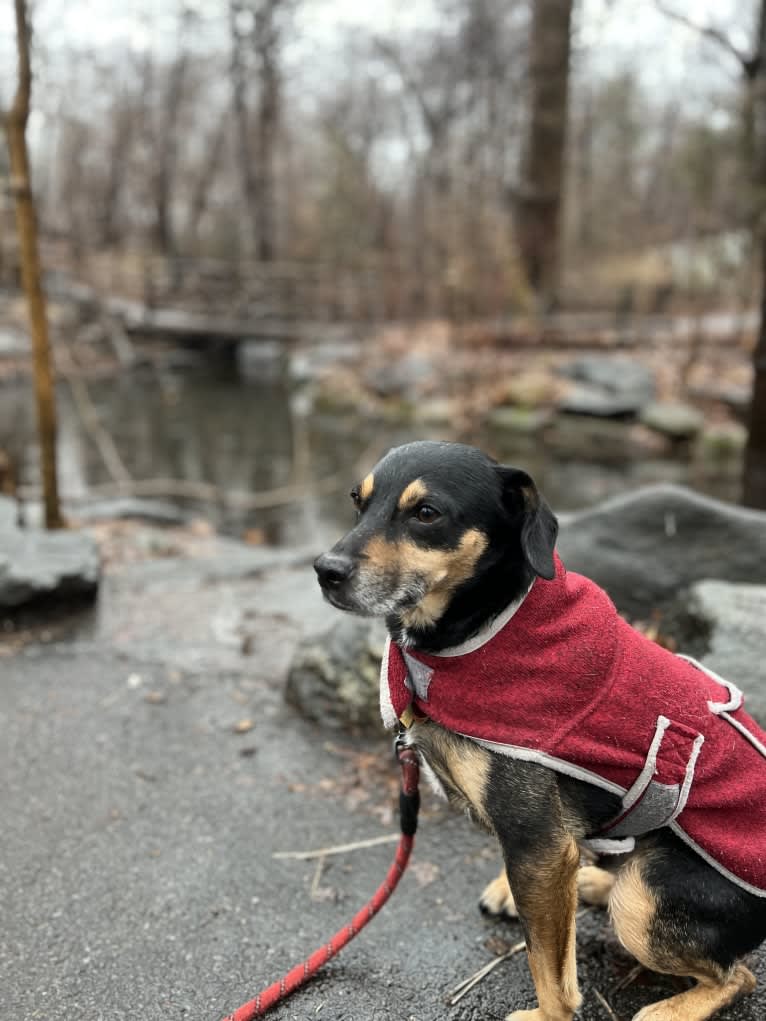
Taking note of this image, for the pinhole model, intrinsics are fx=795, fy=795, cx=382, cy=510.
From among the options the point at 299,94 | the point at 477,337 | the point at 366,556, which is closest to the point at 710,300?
the point at 477,337

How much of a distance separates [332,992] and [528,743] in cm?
139

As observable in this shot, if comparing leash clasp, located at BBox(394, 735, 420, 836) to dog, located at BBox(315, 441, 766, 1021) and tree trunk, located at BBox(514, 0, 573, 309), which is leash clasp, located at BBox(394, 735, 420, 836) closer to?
dog, located at BBox(315, 441, 766, 1021)

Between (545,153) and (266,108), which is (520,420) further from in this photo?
(266,108)

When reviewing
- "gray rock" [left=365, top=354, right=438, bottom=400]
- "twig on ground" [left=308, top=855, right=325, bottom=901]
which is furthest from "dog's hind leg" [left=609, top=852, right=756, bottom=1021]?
"gray rock" [left=365, top=354, right=438, bottom=400]

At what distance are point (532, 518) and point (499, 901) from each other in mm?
1849

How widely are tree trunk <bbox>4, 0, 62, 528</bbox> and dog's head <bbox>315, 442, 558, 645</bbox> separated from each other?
5.37m

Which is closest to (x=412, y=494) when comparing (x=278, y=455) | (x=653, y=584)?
(x=653, y=584)

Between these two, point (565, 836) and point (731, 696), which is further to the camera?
point (731, 696)

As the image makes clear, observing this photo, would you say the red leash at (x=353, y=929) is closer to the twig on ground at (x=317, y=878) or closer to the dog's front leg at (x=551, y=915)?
the twig on ground at (x=317, y=878)

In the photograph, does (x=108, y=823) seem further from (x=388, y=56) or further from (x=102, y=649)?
Answer: (x=388, y=56)

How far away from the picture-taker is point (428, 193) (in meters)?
32.0

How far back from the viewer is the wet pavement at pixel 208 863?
2984mm

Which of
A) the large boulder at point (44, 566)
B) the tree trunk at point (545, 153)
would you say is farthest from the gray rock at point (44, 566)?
the tree trunk at point (545, 153)

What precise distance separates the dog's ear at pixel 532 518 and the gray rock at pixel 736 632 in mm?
2041
